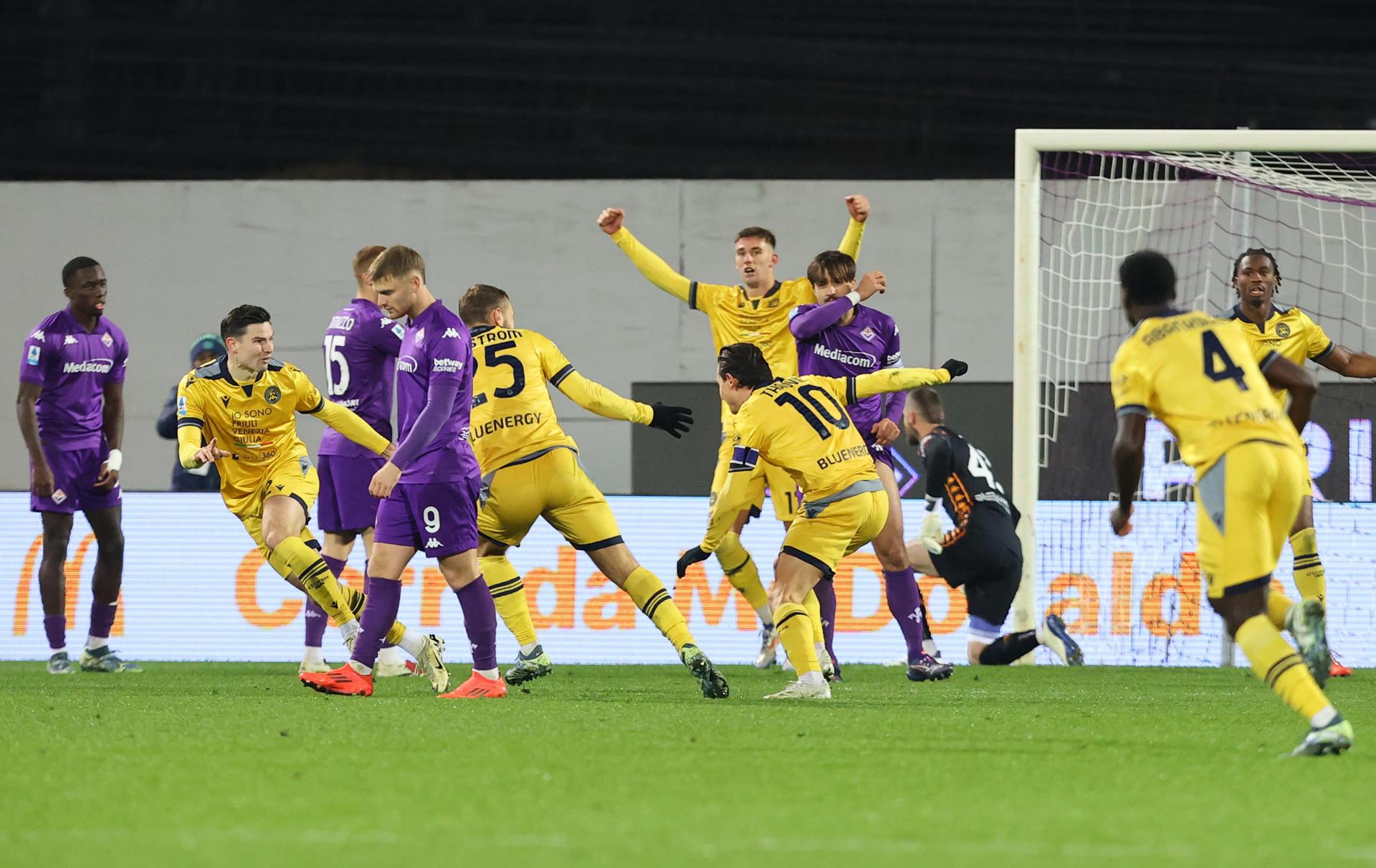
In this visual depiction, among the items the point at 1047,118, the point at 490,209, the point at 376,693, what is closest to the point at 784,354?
the point at 376,693

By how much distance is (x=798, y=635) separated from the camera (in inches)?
244

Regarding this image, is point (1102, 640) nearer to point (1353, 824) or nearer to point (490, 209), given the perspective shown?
point (1353, 824)

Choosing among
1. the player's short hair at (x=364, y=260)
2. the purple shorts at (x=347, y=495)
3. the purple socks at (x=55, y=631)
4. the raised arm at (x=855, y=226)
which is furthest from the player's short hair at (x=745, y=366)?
the purple socks at (x=55, y=631)

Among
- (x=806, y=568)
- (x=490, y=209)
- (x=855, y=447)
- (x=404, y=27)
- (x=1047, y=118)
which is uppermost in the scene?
(x=404, y=27)

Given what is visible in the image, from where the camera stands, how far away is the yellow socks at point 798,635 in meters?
6.19

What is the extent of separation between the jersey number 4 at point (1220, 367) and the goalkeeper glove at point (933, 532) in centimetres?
437

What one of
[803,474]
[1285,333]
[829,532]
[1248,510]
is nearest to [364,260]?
[803,474]

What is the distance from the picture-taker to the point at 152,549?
983 centimetres

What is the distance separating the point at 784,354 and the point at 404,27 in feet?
31.5

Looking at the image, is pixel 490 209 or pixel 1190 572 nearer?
pixel 1190 572

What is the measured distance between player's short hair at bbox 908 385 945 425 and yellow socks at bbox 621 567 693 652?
280 cm

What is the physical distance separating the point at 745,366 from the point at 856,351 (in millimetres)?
1323

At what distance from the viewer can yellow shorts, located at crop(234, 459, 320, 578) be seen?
731 centimetres

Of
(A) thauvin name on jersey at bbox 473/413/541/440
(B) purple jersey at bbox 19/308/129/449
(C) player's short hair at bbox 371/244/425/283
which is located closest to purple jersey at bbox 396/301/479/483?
(C) player's short hair at bbox 371/244/425/283
